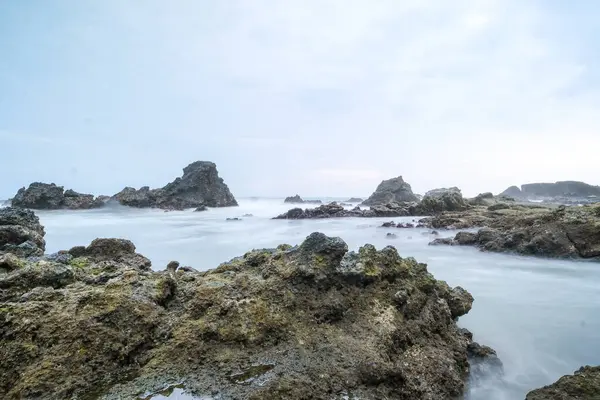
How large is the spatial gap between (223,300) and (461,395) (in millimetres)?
1929

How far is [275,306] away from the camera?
2627 mm

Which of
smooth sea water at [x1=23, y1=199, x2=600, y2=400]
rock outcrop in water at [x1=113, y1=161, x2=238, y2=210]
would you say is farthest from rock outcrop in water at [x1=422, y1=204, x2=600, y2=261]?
rock outcrop in water at [x1=113, y1=161, x2=238, y2=210]

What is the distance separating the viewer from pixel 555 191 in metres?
64.5

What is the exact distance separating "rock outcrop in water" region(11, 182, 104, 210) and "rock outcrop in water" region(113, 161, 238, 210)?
354cm

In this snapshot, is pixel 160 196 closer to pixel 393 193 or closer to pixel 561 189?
pixel 393 193

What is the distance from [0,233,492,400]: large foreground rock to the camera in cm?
201

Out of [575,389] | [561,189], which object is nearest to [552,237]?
[575,389]

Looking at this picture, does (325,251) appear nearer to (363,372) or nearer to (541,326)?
(363,372)

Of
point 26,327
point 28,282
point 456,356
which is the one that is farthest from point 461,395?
point 28,282

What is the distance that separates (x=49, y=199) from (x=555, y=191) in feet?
249

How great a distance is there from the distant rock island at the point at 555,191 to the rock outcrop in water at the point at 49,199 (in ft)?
198

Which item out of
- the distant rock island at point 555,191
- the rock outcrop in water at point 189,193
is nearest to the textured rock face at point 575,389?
the rock outcrop in water at point 189,193

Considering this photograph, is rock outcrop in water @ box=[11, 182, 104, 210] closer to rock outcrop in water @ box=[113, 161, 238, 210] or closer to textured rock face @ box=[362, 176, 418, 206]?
rock outcrop in water @ box=[113, 161, 238, 210]

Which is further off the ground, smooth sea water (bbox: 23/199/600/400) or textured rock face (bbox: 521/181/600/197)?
textured rock face (bbox: 521/181/600/197)
